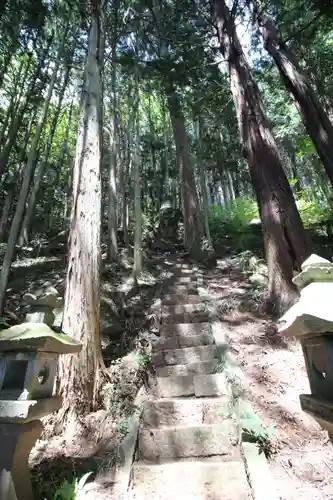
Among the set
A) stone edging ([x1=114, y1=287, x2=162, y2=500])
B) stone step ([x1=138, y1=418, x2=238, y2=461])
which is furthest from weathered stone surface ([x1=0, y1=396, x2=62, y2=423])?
stone step ([x1=138, y1=418, x2=238, y2=461])

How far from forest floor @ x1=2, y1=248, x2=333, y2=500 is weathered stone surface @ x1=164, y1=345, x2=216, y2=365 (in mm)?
357

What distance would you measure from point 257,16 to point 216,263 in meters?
6.39

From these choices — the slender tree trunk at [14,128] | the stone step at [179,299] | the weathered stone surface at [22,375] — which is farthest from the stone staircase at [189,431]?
the slender tree trunk at [14,128]

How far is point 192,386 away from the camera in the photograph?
12.7ft

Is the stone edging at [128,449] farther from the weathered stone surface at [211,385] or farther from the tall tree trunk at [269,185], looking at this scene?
the tall tree trunk at [269,185]

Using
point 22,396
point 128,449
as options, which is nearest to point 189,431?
point 128,449

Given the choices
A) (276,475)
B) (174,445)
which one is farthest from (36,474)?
(276,475)

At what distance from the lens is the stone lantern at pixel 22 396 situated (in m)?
2.14

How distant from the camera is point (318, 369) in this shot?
1.80 meters

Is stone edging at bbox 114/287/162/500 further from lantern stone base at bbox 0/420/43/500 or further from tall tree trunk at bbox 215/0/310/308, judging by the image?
tall tree trunk at bbox 215/0/310/308

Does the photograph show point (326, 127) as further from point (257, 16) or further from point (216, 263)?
point (216, 263)

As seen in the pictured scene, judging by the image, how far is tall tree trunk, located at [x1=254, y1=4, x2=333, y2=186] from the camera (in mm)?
6047

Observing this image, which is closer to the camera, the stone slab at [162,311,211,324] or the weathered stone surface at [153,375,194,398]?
the weathered stone surface at [153,375,194,398]

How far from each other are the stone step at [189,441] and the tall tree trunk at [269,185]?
2.22m
